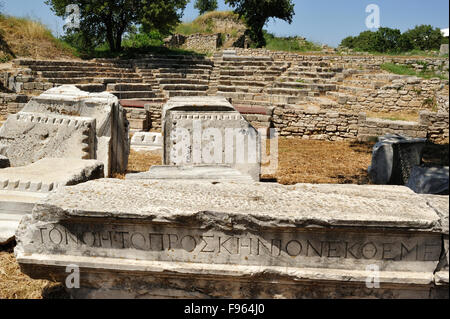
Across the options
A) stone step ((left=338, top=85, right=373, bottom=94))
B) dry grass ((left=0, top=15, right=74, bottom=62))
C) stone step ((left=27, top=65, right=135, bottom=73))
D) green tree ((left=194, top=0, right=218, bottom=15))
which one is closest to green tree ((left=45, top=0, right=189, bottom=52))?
dry grass ((left=0, top=15, right=74, bottom=62))

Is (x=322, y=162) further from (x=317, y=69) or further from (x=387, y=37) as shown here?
(x=387, y=37)

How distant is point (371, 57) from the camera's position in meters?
15.5

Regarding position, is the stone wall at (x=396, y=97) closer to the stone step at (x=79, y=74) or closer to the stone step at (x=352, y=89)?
the stone step at (x=352, y=89)

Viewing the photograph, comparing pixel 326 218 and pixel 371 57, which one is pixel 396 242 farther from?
pixel 371 57

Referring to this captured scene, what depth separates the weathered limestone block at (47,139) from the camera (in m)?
4.12

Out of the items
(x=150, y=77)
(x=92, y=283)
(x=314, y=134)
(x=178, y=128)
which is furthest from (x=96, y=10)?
(x=92, y=283)

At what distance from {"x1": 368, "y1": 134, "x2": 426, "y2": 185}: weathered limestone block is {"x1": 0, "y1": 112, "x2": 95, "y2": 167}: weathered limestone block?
155 inches

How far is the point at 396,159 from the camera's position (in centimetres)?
503

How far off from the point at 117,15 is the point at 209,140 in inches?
559

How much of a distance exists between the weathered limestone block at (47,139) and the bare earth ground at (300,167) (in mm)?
625

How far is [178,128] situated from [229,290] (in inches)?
111

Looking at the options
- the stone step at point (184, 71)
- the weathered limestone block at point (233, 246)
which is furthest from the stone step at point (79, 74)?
the weathered limestone block at point (233, 246)

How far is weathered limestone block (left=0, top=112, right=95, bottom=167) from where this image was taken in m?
4.12

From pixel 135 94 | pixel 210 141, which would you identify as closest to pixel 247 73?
pixel 135 94
